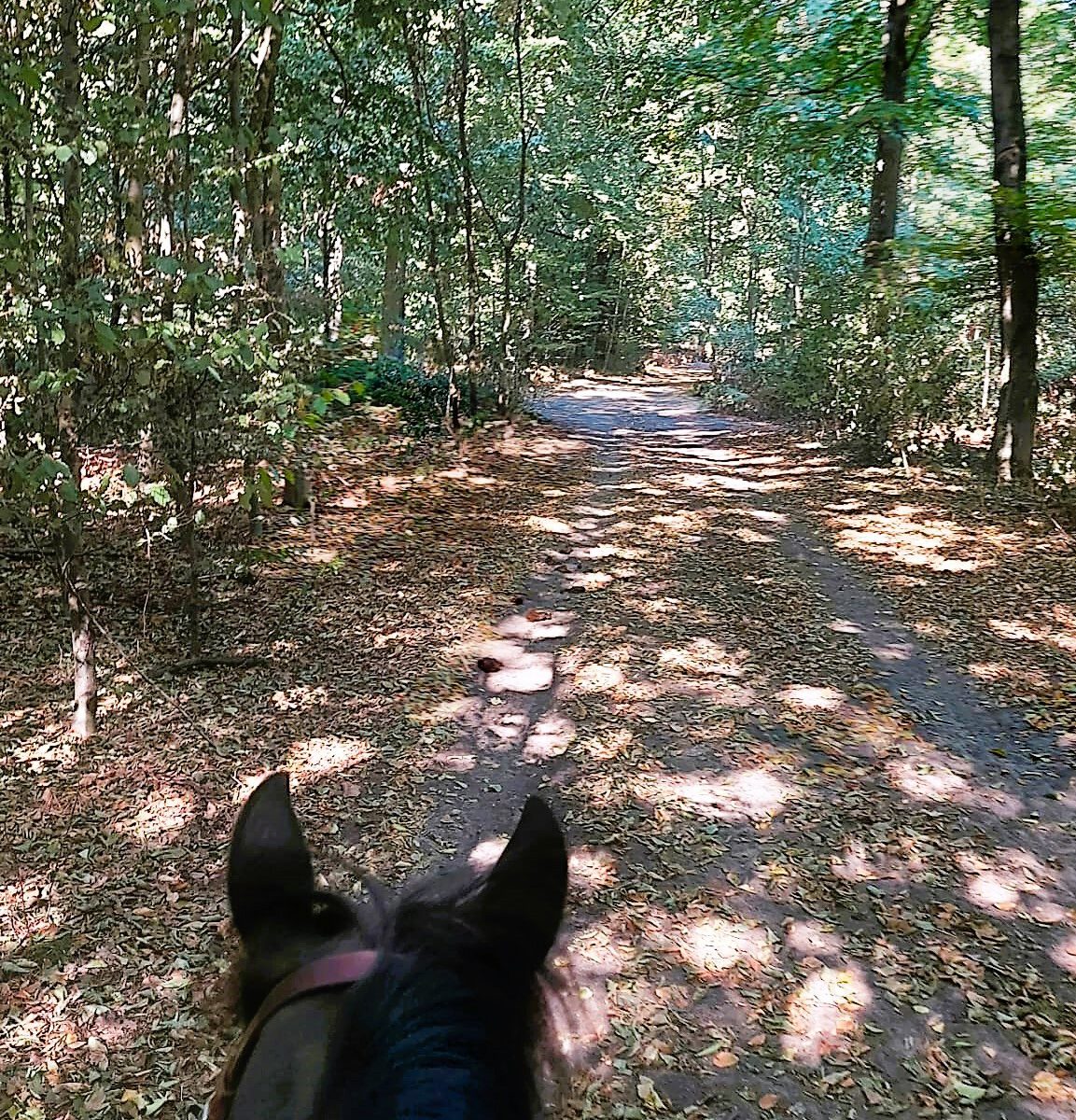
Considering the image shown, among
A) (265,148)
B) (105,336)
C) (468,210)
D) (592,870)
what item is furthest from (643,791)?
(468,210)

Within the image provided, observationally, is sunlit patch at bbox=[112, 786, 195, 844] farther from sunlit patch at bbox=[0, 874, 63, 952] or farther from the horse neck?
the horse neck

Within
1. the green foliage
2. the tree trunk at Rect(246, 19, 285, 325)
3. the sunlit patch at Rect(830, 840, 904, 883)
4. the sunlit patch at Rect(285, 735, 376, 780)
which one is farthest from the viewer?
the green foliage

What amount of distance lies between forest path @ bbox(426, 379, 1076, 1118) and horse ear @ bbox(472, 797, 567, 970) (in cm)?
218

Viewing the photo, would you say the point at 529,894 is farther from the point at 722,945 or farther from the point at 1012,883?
the point at 1012,883

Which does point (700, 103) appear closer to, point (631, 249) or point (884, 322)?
point (884, 322)

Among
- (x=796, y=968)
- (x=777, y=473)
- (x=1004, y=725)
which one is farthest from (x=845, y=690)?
(x=777, y=473)

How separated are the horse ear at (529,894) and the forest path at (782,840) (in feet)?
7.14

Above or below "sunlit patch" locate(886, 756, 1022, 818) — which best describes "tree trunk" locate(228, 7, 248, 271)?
above

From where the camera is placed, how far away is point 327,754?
16.7 feet

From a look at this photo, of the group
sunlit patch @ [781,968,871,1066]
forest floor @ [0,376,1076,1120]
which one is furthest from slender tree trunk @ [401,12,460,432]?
sunlit patch @ [781,968,871,1066]

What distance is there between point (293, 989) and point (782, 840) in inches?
143

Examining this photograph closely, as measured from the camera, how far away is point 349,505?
962cm

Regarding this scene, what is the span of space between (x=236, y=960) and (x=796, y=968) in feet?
9.29

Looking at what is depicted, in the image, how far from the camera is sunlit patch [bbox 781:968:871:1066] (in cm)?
319
